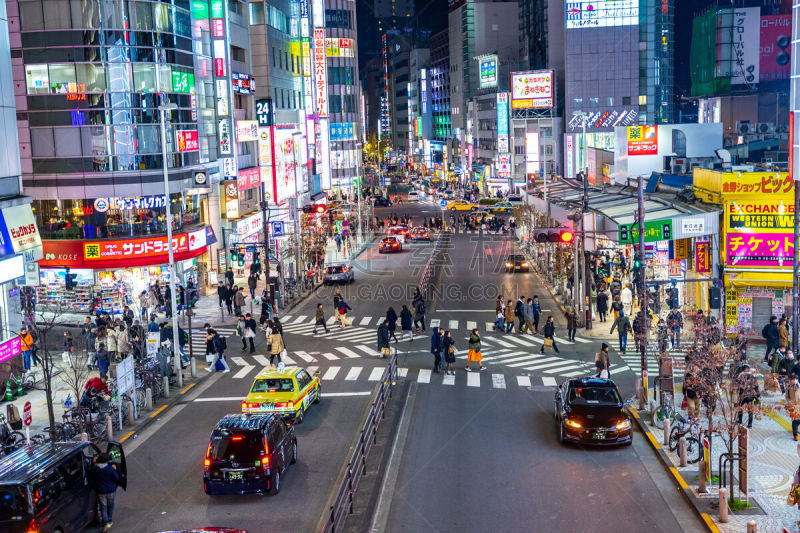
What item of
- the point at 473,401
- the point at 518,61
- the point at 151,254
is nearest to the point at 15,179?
the point at 151,254

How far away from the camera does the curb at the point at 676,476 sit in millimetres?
17891

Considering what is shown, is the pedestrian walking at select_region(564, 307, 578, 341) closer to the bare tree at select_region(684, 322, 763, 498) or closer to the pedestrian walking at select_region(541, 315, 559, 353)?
the pedestrian walking at select_region(541, 315, 559, 353)

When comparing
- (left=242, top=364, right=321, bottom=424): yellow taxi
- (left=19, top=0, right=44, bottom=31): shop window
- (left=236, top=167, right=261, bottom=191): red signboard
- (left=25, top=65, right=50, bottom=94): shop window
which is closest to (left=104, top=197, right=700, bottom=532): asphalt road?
(left=242, top=364, right=321, bottom=424): yellow taxi

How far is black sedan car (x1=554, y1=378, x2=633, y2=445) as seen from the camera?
2305cm

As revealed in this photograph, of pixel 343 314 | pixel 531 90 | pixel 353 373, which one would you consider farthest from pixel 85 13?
pixel 531 90

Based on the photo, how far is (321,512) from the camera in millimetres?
18938

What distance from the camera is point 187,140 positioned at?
51250mm

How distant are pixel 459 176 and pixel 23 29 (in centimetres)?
12531

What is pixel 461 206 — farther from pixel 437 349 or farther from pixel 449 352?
pixel 449 352

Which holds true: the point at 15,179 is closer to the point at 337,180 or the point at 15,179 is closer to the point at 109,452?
the point at 109,452

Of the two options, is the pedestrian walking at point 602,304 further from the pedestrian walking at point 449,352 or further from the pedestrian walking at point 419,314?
the pedestrian walking at point 449,352

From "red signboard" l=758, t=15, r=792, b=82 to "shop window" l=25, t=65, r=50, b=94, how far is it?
93.4 metres

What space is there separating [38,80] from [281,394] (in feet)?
95.8

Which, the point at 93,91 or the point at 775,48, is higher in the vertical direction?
the point at 775,48
